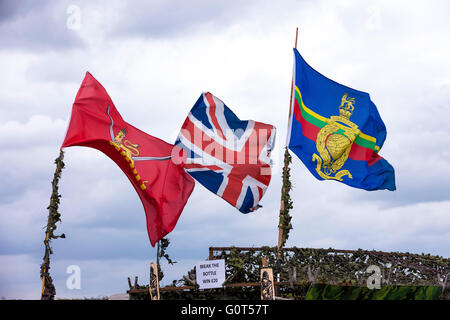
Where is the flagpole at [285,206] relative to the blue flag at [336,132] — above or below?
below

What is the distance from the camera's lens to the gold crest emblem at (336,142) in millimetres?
20828

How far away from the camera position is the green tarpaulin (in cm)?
1095

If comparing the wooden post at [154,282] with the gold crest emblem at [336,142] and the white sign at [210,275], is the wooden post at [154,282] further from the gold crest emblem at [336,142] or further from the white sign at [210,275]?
the gold crest emblem at [336,142]

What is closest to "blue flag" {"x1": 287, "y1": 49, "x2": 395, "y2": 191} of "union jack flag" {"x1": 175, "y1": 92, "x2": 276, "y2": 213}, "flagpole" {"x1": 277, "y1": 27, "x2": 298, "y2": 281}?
"flagpole" {"x1": 277, "y1": 27, "x2": 298, "y2": 281}

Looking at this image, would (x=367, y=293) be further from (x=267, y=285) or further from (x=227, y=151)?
(x=227, y=151)

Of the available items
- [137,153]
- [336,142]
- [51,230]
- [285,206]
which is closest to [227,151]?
[285,206]

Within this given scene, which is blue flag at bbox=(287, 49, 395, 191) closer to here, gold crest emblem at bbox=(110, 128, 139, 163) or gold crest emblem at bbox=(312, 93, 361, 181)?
gold crest emblem at bbox=(312, 93, 361, 181)

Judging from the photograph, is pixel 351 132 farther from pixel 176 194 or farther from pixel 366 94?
pixel 176 194

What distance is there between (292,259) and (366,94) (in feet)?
19.0

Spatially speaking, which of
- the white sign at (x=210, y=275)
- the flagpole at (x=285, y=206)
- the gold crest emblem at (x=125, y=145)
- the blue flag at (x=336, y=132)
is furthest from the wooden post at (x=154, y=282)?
the blue flag at (x=336, y=132)

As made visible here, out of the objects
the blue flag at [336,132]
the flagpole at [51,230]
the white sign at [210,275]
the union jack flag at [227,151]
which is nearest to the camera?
the flagpole at [51,230]

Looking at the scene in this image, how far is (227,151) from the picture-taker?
20719mm
